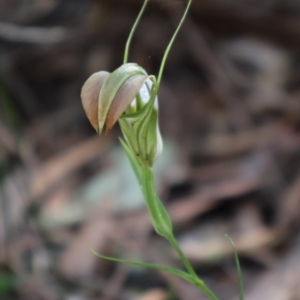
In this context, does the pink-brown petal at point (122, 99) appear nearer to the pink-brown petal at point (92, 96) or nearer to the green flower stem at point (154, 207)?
the pink-brown petal at point (92, 96)

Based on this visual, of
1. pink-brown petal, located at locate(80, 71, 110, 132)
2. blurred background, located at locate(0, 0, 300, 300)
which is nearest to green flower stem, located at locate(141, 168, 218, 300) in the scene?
pink-brown petal, located at locate(80, 71, 110, 132)

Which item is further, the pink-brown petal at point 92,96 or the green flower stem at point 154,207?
the green flower stem at point 154,207

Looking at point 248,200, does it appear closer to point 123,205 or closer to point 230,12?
point 123,205

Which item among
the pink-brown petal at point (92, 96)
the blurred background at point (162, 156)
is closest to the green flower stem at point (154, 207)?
the pink-brown petal at point (92, 96)

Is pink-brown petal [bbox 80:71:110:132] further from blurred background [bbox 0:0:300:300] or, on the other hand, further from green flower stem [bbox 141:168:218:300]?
blurred background [bbox 0:0:300:300]

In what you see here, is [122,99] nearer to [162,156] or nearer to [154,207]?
[154,207]

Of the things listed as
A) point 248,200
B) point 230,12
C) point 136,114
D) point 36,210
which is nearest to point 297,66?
point 230,12
